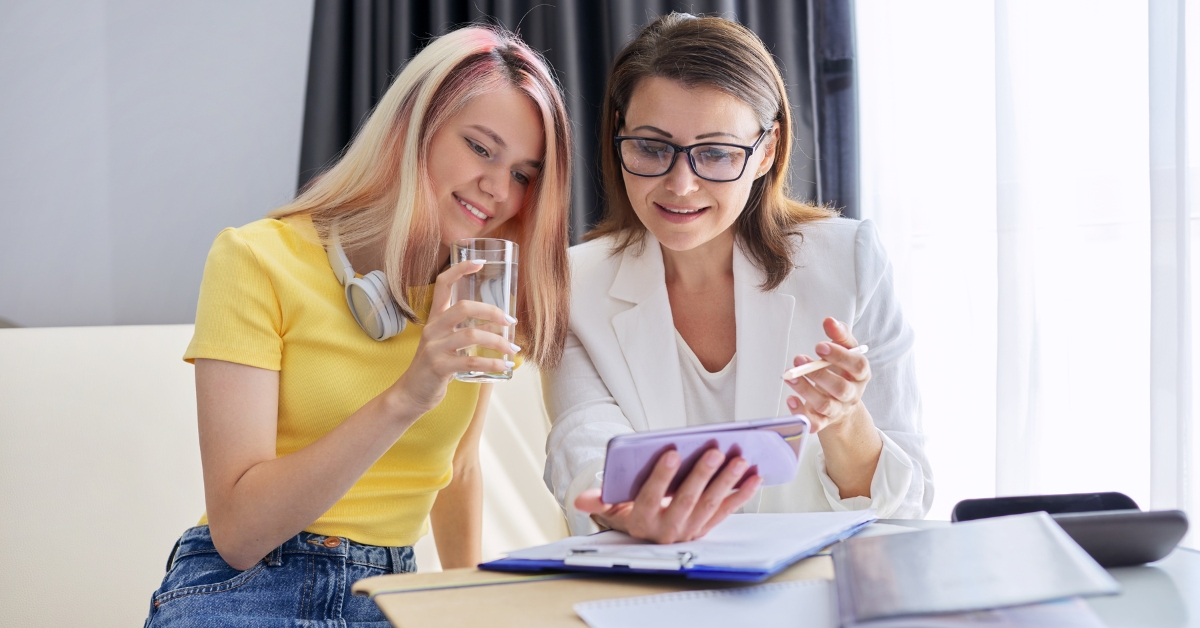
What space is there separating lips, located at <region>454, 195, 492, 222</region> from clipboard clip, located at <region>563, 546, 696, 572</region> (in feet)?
2.51

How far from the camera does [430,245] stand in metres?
1.36

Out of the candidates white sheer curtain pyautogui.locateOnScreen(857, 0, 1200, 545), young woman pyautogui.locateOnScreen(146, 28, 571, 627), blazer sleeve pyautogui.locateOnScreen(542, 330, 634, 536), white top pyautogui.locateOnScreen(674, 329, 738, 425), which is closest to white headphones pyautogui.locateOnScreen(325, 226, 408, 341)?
young woman pyautogui.locateOnScreen(146, 28, 571, 627)

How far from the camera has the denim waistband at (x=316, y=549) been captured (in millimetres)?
1193

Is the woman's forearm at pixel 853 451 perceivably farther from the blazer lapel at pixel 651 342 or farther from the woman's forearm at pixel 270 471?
the woman's forearm at pixel 270 471

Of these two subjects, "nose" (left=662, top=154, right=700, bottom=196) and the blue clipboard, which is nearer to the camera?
the blue clipboard

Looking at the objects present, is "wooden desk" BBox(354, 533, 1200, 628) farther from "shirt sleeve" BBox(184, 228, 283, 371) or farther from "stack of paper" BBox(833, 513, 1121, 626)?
"shirt sleeve" BBox(184, 228, 283, 371)

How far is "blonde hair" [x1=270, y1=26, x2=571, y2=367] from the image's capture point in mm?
1344

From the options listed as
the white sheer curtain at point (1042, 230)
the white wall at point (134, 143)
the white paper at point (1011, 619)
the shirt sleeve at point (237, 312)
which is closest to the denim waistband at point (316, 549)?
the shirt sleeve at point (237, 312)

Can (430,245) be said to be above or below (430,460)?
above

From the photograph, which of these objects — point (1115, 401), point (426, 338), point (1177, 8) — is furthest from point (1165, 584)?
point (1177, 8)

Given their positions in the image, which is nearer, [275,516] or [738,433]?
[738,433]

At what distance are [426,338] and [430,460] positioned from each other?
0.43m

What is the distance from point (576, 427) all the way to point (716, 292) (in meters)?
0.44

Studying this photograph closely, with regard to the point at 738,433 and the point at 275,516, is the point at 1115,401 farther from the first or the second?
the point at 275,516
